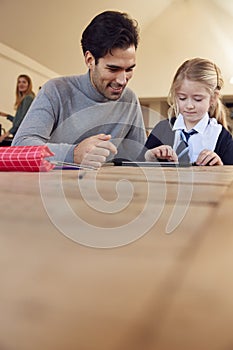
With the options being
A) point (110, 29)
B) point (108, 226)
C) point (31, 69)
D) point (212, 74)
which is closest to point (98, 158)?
point (110, 29)

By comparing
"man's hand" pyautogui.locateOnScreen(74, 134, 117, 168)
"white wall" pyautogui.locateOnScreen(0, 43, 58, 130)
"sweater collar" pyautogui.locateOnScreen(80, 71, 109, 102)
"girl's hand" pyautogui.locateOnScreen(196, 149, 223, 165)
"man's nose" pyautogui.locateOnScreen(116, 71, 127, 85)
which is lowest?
"man's hand" pyautogui.locateOnScreen(74, 134, 117, 168)

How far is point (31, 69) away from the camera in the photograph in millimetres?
4820

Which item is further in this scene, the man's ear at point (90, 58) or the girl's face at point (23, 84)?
the girl's face at point (23, 84)

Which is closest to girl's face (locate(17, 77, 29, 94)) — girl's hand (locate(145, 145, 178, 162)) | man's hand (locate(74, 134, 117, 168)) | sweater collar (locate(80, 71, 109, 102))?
sweater collar (locate(80, 71, 109, 102))

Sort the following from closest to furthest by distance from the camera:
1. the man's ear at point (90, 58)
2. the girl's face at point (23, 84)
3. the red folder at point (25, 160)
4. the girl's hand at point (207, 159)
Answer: the red folder at point (25, 160), the girl's hand at point (207, 159), the man's ear at point (90, 58), the girl's face at point (23, 84)

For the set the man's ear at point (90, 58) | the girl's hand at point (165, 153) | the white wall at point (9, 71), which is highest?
the white wall at point (9, 71)

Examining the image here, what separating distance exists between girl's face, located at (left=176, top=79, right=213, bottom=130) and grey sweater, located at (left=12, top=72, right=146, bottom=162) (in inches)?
5.3

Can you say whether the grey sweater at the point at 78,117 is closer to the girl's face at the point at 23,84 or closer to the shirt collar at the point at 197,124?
the shirt collar at the point at 197,124

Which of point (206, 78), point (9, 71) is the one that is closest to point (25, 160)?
point (206, 78)

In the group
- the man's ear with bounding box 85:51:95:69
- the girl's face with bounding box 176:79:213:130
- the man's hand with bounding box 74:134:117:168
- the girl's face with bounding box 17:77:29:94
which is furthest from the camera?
the girl's face with bounding box 17:77:29:94

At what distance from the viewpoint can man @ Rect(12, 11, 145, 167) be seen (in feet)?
3.34

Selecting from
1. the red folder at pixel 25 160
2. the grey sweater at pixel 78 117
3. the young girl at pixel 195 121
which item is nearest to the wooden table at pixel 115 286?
the red folder at pixel 25 160

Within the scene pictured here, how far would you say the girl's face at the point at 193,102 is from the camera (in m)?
1.21

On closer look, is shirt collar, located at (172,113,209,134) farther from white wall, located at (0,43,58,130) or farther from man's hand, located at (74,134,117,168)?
white wall, located at (0,43,58,130)
